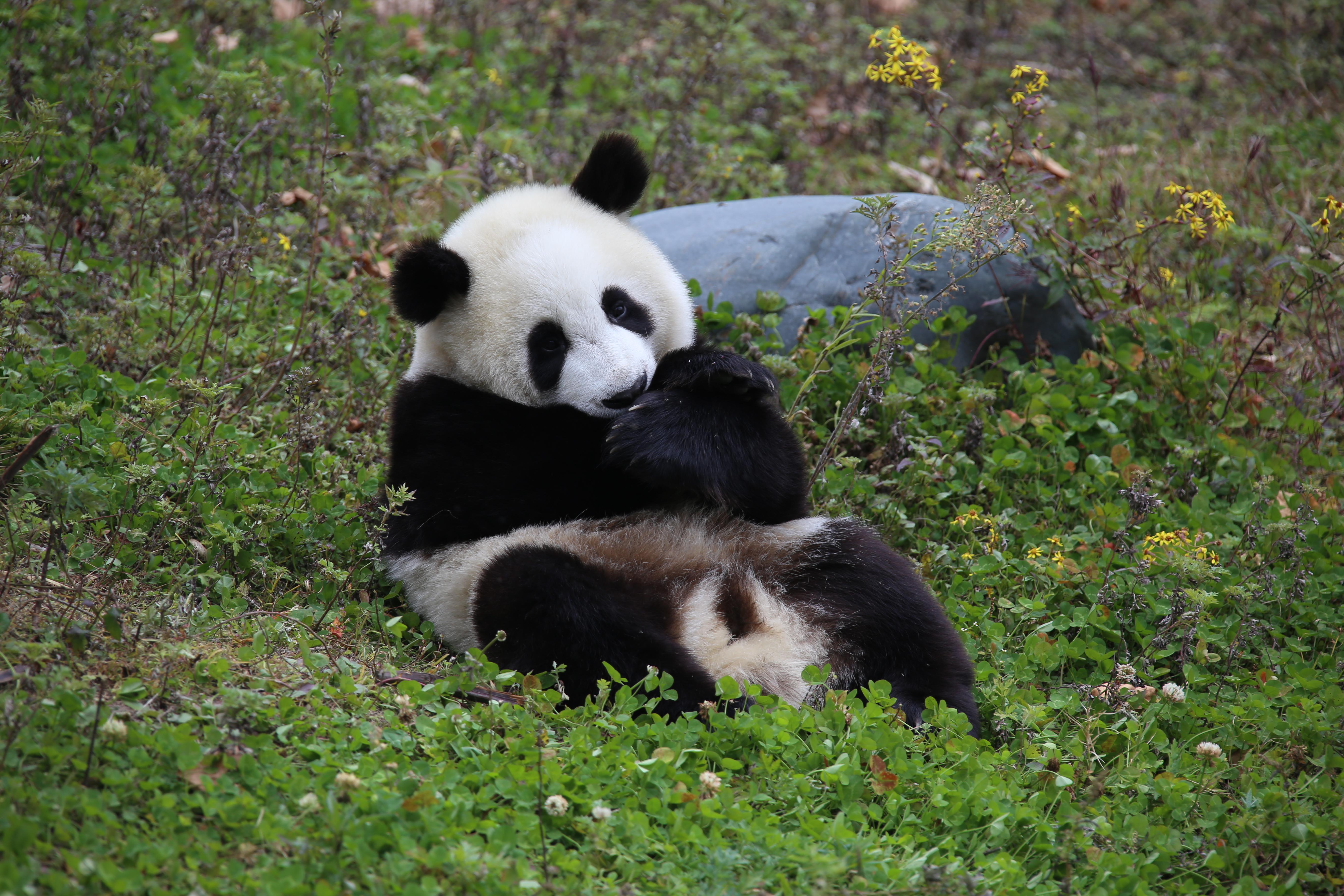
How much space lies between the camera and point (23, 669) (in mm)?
2486

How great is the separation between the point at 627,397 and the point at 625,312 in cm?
35

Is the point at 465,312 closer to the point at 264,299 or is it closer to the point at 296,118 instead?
the point at 264,299

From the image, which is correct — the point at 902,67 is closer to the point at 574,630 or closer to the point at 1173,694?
the point at 1173,694

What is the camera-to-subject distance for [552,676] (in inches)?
123

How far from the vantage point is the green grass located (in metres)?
2.43

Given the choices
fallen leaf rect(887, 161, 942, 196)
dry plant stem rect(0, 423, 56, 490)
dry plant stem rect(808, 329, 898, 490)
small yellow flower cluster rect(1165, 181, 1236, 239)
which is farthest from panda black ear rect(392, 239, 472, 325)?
fallen leaf rect(887, 161, 942, 196)

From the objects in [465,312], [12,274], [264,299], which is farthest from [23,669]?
[264,299]

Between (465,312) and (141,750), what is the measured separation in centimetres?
185

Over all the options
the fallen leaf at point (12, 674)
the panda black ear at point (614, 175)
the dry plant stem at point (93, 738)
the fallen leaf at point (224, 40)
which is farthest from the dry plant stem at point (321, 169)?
the fallen leaf at point (224, 40)

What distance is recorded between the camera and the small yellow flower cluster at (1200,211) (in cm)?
489

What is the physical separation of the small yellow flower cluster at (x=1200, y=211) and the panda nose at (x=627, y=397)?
8.84ft

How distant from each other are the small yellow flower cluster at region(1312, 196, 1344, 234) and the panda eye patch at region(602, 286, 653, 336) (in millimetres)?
2897

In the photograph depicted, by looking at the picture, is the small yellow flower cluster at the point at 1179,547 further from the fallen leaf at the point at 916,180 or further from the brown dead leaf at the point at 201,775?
the brown dead leaf at the point at 201,775

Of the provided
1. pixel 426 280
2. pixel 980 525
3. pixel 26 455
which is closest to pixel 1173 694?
pixel 980 525
